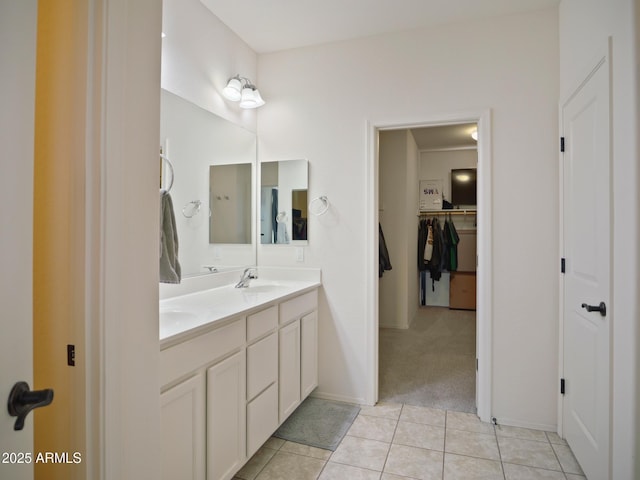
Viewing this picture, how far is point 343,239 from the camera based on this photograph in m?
2.84

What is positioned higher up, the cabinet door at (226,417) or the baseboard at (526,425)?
the cabinet door at (226,417)

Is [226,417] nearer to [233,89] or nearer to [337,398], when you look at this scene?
[337,398]

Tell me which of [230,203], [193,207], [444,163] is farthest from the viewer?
[444,163]

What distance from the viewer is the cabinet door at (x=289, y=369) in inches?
89.6

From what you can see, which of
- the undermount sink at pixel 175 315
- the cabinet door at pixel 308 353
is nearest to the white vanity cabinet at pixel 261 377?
the undermount sink at pixel 175 315

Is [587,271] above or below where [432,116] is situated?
below

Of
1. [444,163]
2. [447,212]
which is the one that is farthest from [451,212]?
[444,163]

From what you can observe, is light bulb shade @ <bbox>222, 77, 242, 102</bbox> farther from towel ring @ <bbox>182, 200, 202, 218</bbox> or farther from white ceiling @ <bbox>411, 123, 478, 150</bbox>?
white ceiling @ <bbox>411, 123, 478, 150</bbox>

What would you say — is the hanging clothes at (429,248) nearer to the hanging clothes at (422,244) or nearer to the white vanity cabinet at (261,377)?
the hanging clothes at (422,244)

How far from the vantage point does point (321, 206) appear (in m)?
2.90

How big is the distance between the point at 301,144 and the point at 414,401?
217 centimetres

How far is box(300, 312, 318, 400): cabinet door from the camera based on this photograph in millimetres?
2578

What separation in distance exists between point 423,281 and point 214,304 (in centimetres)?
505

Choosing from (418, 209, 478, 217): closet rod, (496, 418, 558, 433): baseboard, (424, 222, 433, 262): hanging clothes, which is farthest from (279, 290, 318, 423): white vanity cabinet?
(418, 209, 478, 217): closet rod
